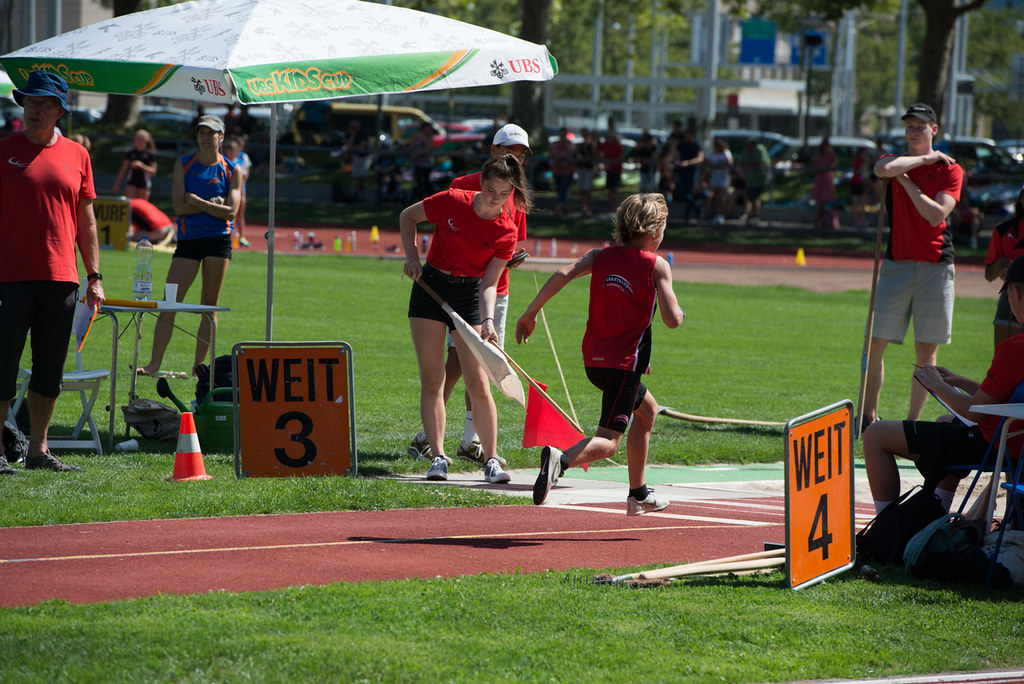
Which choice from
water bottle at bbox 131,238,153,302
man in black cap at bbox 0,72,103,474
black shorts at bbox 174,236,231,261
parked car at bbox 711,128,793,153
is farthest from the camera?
parked car at bbox 711,128,793,153

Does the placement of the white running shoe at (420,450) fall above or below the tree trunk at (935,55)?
below

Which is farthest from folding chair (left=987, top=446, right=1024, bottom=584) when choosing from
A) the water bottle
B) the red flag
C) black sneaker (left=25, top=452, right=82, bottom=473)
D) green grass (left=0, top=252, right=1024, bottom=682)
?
the water bottle

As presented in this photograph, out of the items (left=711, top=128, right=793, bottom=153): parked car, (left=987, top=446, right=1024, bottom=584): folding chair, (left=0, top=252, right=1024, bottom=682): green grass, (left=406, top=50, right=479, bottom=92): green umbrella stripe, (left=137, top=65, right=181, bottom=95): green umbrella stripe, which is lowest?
(left=0, top=252, right=1024, bottom=682): green grass

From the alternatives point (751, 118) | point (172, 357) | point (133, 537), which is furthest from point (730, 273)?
point (751, 118)

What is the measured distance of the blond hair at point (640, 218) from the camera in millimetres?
6746

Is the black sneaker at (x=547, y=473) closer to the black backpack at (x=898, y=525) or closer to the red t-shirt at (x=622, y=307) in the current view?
the red t-shirt at (x=622, y=307)

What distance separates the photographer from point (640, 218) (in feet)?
22.1

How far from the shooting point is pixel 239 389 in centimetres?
763

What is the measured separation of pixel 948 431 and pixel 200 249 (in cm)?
678

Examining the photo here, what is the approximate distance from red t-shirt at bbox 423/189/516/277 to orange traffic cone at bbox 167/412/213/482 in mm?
1811

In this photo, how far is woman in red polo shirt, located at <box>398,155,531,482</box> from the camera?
775 cm

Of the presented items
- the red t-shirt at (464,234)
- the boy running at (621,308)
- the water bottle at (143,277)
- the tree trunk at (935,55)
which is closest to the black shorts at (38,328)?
the water bottle at (143,277)

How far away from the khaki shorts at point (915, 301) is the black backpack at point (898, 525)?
3.80 meters

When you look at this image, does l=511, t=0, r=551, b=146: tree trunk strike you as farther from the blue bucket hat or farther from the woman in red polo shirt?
the blue bucket hat
